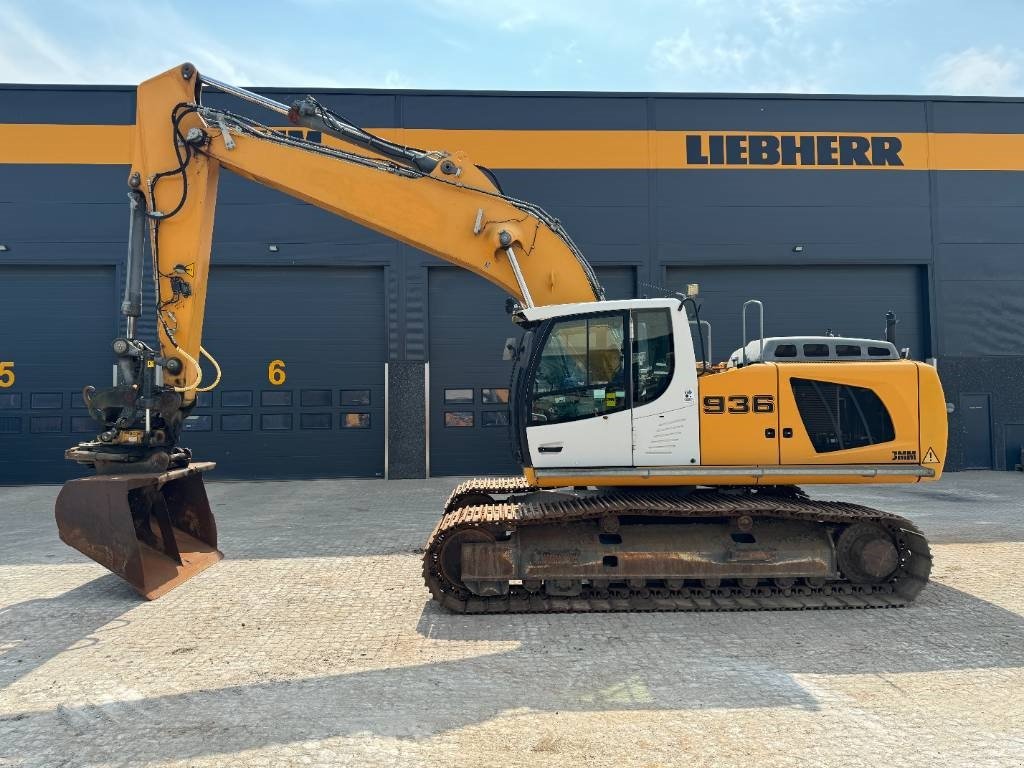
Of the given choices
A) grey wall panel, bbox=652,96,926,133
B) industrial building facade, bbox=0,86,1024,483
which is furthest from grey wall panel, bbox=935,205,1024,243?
grey wall panel, bbox=652,96,926,133

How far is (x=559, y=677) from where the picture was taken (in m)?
4.13

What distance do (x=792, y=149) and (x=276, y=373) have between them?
13.9 m

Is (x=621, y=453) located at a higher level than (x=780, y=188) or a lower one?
lower

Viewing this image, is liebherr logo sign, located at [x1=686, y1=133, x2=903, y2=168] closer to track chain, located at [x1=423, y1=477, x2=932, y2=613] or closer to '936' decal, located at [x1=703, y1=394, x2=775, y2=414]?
'936' decal, located at [x1=703, y1=394, x2=775, y2=414]

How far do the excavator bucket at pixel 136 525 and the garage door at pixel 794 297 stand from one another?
1226 cm

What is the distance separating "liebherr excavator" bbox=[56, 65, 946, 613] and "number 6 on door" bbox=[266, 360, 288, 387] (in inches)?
344

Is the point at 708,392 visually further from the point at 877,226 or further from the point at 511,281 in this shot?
the point at 877,226

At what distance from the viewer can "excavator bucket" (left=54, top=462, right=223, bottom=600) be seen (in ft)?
18.6

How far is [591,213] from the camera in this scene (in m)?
15.4

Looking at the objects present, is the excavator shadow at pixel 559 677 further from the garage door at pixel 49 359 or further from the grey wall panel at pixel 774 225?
the garage door at pixel 49 359

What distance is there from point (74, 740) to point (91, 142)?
15.8 meters

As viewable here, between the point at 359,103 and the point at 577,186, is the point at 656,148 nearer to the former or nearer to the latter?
the point at 577,186

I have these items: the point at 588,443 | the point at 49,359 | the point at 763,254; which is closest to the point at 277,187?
the point at 588,443

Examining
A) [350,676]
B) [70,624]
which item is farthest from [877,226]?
[70,624]
